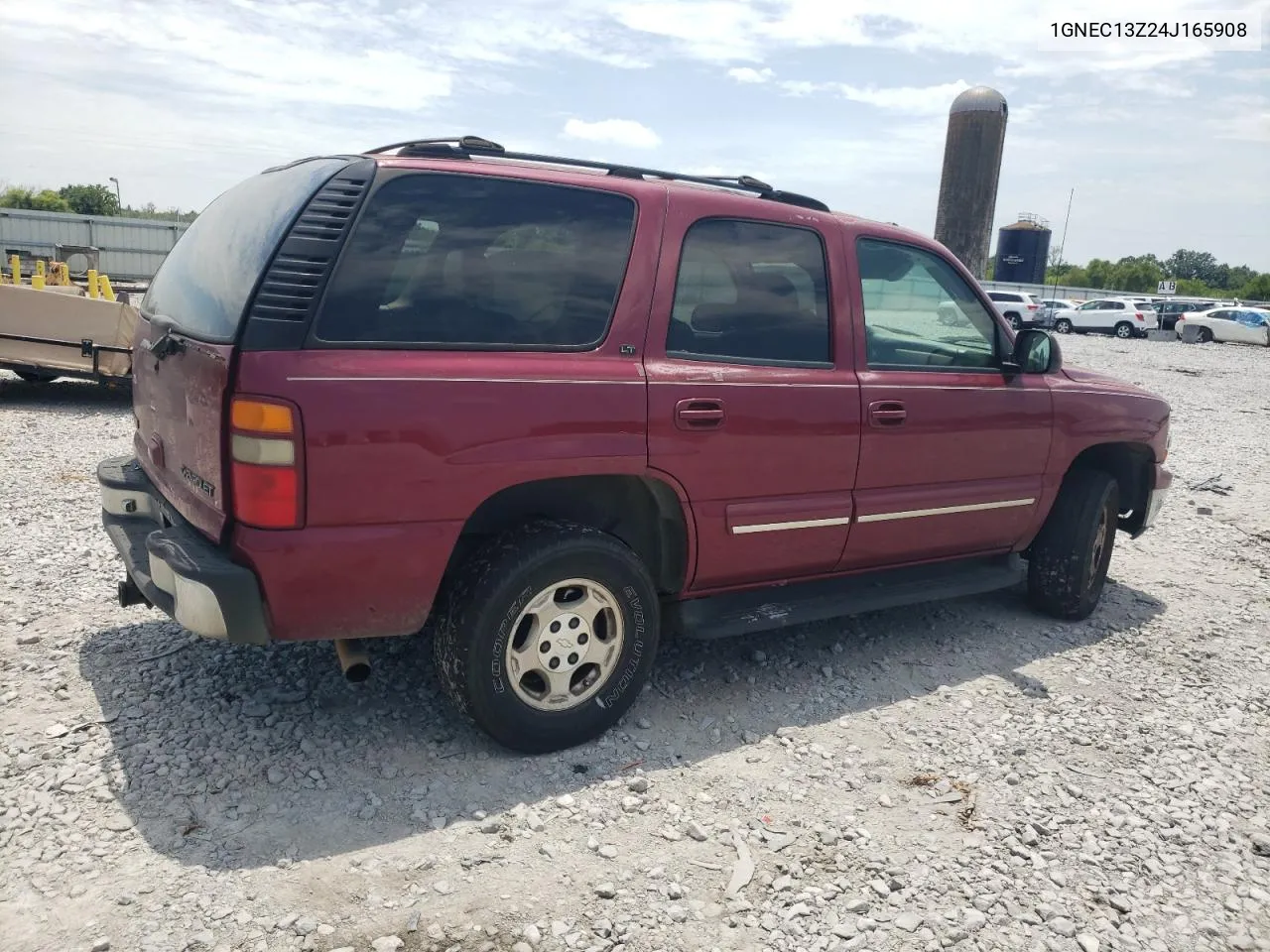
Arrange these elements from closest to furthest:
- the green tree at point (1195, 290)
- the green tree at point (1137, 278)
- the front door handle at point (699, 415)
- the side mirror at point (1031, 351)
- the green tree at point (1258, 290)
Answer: the front door handle at point (699, 415), the side mirror at point (1031, 351), the green tree at point (1258, 290), the green tree at point (1195, 290), the green tree at point (1137, 278)

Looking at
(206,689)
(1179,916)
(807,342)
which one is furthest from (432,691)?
(1179,916)

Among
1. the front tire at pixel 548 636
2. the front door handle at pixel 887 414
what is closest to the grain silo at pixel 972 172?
the front door handle at pixel 887 414

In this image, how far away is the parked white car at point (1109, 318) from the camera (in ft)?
118

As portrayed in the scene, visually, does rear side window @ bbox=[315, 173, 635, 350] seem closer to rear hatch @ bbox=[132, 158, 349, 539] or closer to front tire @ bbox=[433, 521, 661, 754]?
rear hatch @ bbox=[132, 158, 349, 539]

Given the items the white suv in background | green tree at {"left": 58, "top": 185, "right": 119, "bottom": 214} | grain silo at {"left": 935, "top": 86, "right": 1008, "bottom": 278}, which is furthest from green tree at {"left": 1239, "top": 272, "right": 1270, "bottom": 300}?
green tree at {"left": 58, "top": 185, "right": 119, "bottom": 214}

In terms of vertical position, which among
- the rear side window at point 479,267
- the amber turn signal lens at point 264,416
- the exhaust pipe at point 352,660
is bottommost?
the exhaust pipe at point 352,660

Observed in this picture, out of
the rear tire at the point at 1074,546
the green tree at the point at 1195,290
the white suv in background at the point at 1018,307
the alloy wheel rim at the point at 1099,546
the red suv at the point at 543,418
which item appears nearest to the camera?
the red suv at the point at 543,418

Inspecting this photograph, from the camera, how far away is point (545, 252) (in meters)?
3.27

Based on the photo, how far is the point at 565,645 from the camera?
3.37 meters

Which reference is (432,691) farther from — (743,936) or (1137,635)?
(1137,635)

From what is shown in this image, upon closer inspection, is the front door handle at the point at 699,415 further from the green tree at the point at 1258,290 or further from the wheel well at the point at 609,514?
the green tree at the point at 1258,290

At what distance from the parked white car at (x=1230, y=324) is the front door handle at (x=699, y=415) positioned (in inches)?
1426

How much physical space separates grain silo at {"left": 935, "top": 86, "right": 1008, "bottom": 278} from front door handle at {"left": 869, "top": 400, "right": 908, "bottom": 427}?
1576cm

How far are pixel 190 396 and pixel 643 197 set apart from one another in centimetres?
165
